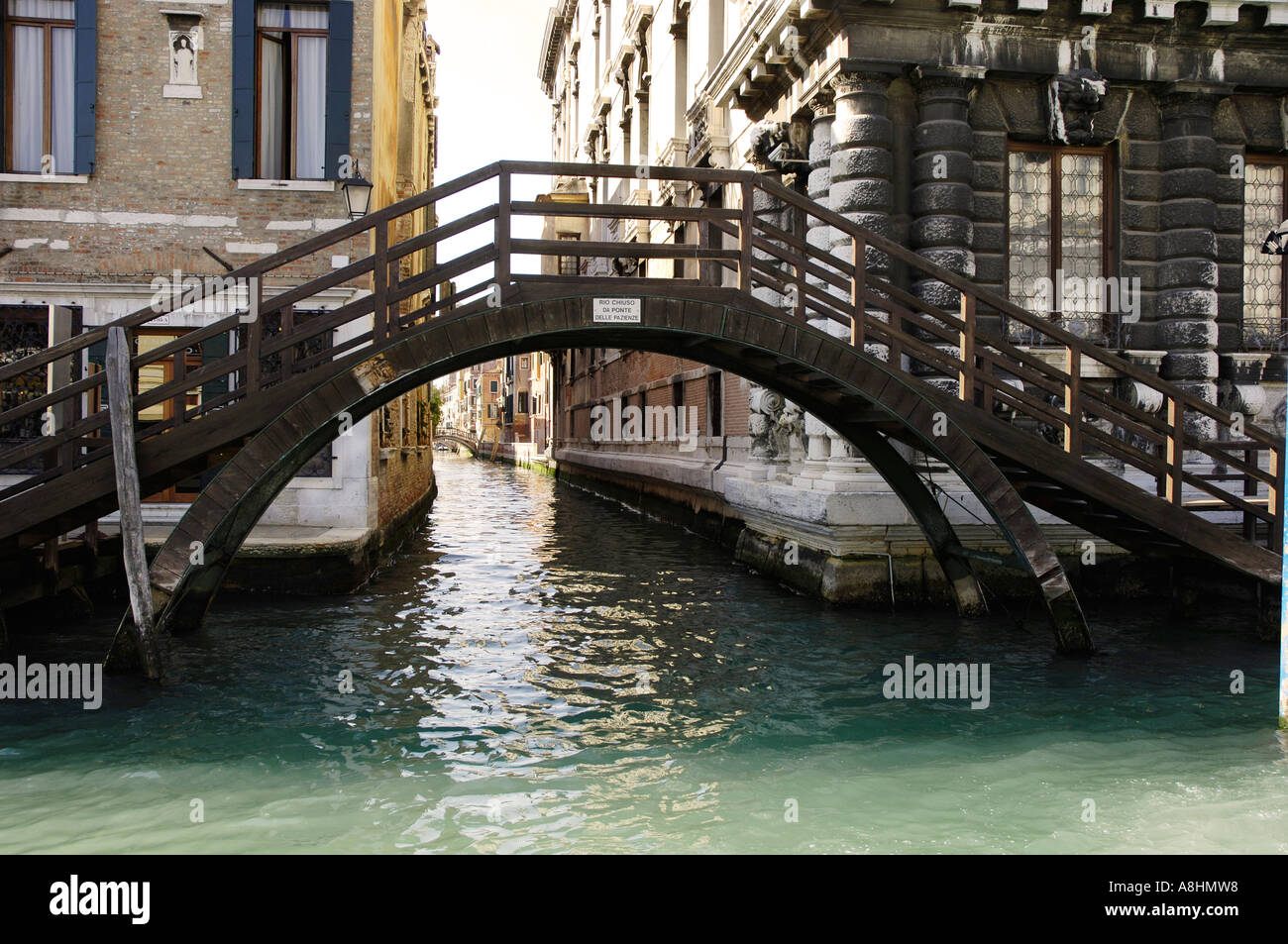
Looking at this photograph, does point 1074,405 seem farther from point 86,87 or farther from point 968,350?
point 86,87

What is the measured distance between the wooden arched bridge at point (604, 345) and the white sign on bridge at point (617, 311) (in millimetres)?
16

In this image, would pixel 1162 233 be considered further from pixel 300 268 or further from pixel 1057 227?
pixel 300 268

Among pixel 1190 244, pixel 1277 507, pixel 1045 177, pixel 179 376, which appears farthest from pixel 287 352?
pixel 1190 244

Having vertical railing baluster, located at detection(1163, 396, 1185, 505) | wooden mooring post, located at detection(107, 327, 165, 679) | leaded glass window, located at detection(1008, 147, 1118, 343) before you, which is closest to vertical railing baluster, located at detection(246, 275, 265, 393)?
wooden mooring post, located at detection(107, 327, 165, 679)

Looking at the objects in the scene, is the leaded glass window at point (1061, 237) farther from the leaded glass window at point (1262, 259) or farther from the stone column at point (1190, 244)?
the leaded glass window at point (1262, 259)

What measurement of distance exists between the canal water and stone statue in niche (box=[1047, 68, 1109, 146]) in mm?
5590

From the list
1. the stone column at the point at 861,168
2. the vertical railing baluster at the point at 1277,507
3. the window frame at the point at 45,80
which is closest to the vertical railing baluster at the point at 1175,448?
the vertical railing baluster at the point at 1277,507

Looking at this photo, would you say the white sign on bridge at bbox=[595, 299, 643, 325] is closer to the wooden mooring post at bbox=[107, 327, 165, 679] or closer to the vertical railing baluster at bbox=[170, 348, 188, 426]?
the vertical railing baluster at bbox=[170, 348, 188, 426]

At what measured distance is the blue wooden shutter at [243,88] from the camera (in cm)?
1338

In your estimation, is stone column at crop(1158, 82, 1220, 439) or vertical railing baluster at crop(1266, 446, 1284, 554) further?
stone column at crop(1158, 82, 1220, 439)

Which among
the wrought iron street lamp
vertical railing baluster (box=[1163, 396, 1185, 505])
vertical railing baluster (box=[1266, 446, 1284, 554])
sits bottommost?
vertical railing baluster (box=[1266, 446, 1284, 554])

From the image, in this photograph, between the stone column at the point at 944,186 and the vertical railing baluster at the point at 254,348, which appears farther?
the stone column at the point at 944,186

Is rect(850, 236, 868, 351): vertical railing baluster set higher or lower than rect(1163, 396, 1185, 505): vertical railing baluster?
higher

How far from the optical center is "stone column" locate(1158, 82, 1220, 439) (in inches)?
496
